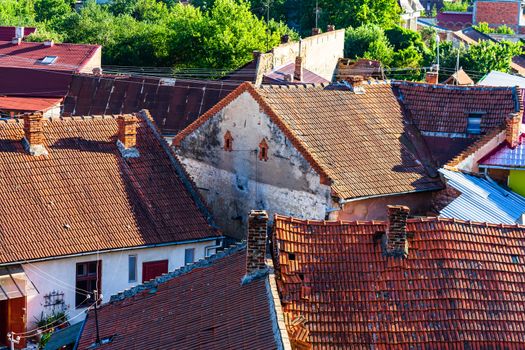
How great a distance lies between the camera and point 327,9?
9031cm

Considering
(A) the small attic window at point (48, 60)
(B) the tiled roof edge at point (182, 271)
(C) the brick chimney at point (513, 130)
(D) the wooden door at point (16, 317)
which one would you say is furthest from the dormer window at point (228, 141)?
(A) the small attic window at point (48, 60)

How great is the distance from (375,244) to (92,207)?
426 inches

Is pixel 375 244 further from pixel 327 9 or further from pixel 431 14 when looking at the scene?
pixel 431 14

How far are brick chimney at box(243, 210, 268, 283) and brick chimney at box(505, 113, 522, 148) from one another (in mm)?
15107

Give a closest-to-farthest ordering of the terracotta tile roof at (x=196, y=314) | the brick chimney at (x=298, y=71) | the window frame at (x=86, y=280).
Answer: the terracotta tile roof at (x=196, y=314), the window frame at (x=86, y=280), the brick chimney at (x=298, y=71)

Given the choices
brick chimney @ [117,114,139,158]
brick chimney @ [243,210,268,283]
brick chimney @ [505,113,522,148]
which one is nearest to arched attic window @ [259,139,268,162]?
brick chimney @ [117,114,139,158]

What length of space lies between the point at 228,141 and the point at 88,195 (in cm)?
542

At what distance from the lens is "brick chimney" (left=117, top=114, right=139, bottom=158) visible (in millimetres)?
34719

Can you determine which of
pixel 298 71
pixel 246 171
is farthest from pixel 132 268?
pixel 298 71

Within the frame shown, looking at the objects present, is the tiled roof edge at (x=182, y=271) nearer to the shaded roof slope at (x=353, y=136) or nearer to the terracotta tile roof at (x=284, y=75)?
the shaded roof slope at (x=353, y=136)

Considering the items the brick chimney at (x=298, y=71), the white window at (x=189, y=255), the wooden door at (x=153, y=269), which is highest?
the brick chimney at (x=298, y=71)

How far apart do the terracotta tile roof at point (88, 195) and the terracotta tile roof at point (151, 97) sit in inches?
581

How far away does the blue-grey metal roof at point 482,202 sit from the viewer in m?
33.3

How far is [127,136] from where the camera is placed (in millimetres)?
34781
